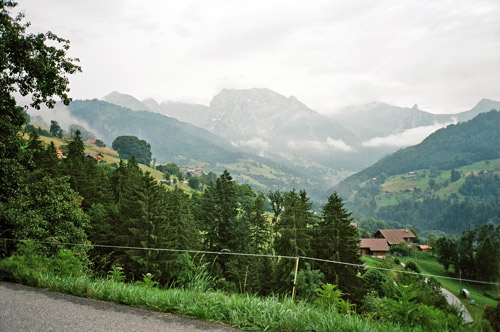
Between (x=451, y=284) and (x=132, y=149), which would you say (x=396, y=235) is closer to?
(x=451, y=284)

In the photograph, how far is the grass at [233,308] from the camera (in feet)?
12.3

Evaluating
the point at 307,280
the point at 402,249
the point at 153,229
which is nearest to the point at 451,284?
the point at 402,249

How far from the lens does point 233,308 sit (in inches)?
168

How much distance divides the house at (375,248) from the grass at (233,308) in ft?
308

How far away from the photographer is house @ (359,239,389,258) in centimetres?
8856

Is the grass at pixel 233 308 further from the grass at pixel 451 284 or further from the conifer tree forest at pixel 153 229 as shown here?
the grass at pixel 451 284

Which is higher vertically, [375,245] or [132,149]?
[132,149]

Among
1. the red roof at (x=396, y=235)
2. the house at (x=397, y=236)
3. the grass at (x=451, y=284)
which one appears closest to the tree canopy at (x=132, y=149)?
the house at (x=397, y=236)

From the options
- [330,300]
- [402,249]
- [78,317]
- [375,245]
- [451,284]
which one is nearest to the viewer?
[78,317]

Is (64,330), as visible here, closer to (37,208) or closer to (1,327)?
(1,327)

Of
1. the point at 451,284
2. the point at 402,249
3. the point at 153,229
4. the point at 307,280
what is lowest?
the point at 451,284

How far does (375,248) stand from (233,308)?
96.6 metres

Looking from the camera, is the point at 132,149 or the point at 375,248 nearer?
the point at 375,248

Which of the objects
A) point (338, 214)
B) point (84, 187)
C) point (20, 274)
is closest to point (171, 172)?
point (84, 187)
